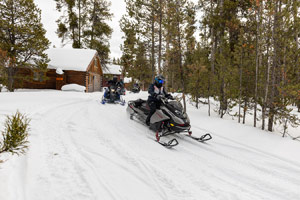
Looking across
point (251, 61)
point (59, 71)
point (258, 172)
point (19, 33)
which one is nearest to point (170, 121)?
point (258, 172)

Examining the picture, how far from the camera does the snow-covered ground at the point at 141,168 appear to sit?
2.39 metres

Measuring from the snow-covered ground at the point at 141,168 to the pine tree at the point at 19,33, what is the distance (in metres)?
13.4

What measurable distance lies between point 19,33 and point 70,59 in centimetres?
739

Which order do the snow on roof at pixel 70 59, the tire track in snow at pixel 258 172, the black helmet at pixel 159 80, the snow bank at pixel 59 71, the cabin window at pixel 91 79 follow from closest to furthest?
1. the tire track in snow at pixel 258 172
2. the black helmet at pixel 159 80
3. the snow bank at pixel 59 71
4. the snow on roof at pixel 70 59
5. the cabin window at pixel 91 79

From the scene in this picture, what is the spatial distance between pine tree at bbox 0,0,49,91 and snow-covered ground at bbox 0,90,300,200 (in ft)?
44.0

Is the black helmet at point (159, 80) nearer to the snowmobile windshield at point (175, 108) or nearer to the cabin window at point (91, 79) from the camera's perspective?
the snowmobile windshield at point (175, 108)

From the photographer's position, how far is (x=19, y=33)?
15.1 meters

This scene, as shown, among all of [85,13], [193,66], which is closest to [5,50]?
[85,13]

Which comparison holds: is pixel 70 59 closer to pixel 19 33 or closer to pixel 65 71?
pixel 65 71

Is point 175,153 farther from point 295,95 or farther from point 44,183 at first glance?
point 295,95

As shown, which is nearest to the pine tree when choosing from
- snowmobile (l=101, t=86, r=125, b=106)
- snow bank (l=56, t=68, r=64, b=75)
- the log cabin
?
snow bank (l=56, t=68, r=64, b=75)

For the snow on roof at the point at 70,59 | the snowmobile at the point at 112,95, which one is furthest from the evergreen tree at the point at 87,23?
the snowmobile at the point at 112,95

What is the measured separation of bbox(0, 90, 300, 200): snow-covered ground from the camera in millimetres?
2393

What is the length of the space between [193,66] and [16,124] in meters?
7.71
